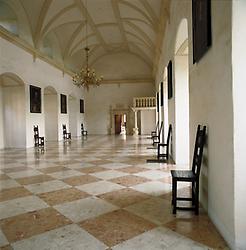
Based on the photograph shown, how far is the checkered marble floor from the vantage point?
2.38m

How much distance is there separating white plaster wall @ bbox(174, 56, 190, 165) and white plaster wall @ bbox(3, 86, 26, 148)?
8.06 m

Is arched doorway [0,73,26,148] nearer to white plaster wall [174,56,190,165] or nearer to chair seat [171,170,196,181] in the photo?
white plaster wall [174,56,190,165]

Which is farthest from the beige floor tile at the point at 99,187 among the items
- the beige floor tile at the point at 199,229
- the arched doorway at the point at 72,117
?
the arched doorway at the point at 72,117

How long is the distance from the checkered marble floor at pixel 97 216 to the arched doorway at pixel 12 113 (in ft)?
22.3

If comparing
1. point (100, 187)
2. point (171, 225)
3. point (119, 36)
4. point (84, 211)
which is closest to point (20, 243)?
point (84, 211)

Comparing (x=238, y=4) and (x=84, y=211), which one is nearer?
(x=238, y=4)

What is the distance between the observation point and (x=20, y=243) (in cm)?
240

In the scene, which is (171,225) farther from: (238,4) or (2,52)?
(2,52)

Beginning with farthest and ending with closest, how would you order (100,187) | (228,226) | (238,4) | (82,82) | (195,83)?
(82,82)
(100,187)
(195,83)
(228,226)
(238,4)

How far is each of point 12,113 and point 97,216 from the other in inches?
403

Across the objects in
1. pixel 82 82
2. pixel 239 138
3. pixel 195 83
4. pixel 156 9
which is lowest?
pixel 239 138

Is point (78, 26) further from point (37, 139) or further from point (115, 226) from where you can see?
point (115, 226)

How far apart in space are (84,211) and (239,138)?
7.20 feet

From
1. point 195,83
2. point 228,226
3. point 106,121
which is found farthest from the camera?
point 106,121
